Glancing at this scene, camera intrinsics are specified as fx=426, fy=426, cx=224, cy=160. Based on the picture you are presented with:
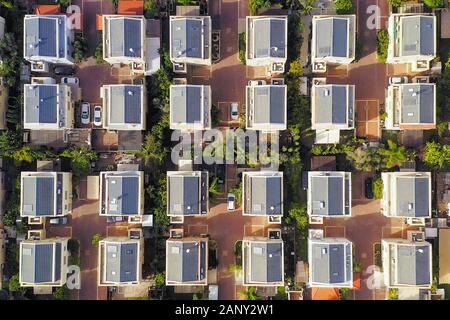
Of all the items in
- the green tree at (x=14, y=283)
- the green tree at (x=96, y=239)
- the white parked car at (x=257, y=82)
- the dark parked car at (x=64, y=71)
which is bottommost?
the green tree at (x=14, y=283)

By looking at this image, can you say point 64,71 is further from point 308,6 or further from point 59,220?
point 308,6

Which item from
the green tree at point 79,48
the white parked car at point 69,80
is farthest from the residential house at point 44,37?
the white parked car at point 69,80

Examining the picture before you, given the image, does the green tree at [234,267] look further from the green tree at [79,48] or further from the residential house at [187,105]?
the green tree at [79,48]

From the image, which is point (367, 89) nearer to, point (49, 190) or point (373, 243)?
point (373, 243)

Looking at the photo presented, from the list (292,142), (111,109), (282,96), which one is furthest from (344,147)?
(111,109)

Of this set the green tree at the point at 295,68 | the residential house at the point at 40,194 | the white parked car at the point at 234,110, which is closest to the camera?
the residential house at the point at 40,194
